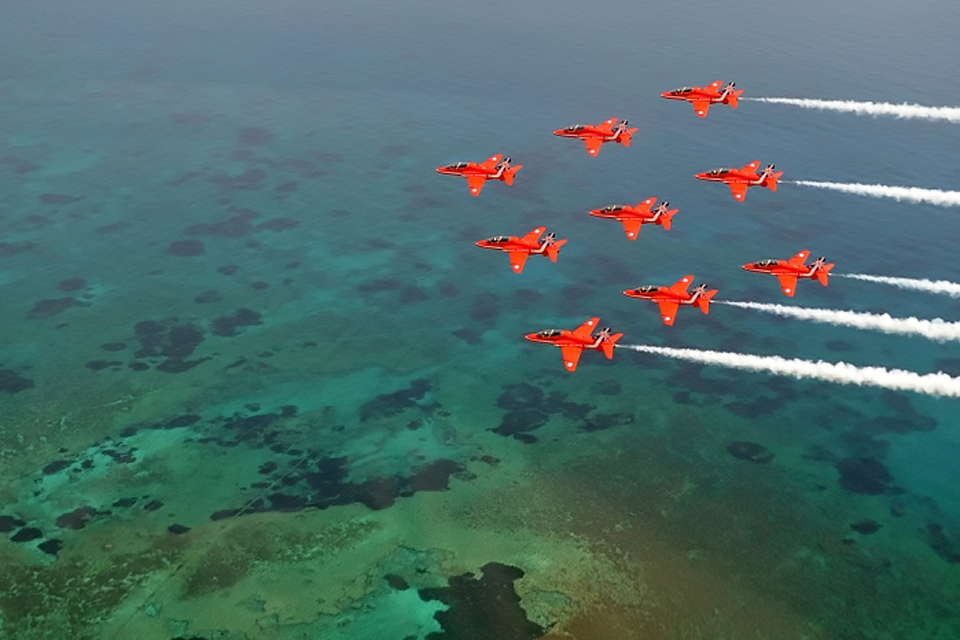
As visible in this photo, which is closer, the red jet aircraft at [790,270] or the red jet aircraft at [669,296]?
the red jet aircraft at [669,296]

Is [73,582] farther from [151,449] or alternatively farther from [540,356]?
[540,356]

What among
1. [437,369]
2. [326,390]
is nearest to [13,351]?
[326,390]

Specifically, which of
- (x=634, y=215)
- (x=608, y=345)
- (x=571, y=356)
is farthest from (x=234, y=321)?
(x=634, y=215)

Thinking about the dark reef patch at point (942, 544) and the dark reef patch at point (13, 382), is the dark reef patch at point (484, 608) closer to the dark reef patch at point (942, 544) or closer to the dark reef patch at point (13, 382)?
the dark reef patch at point (942, 544)

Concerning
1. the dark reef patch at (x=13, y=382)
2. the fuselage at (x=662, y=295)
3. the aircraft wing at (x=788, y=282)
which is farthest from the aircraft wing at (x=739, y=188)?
the dark reef patch at (x=13, y=382)

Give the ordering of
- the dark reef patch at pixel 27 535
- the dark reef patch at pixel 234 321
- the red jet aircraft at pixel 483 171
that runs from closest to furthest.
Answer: the dark reef patch at pixel 27 535 < the dark reef patch at pixel 234 321 < the red jet aircraft at pixel 483 171

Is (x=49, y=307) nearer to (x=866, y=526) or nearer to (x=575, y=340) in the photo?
(x=575, y=340)

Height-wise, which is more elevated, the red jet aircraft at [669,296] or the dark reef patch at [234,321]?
the red jet aircraft at [669,296]
